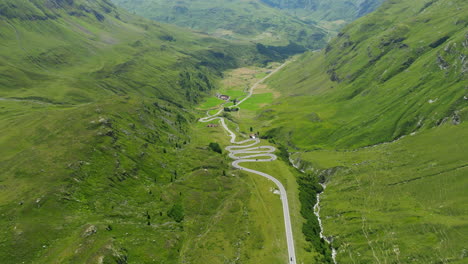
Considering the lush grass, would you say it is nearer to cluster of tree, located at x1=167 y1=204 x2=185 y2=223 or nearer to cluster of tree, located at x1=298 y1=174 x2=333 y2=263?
cluster of tree, located at x1=298 y1=174 x2=333 y2=263

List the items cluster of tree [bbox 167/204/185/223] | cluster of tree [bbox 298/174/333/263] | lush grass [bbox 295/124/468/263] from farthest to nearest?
cluster of tree [bbox 167/204/185/223], cluster of tree [bbox 298/174/333/263], lush grass [bbox 295/124/468/263]

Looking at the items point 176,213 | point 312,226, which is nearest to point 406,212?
point 312,226

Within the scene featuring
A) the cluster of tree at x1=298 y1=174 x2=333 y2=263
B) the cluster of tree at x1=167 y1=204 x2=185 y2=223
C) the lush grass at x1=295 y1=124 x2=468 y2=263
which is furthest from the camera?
the cluster of tree at x1=167 y1=204 x2=185 y2=223

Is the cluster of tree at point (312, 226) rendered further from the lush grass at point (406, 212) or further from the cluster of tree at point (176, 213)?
the cluster of tree at point (176, 213)

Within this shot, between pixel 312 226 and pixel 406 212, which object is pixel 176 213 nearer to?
pixel 312 226

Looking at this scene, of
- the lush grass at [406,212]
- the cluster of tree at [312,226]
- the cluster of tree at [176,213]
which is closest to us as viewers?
the lush grass at [406,212]

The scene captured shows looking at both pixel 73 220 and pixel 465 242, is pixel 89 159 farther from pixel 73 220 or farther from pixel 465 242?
pixel 465 242

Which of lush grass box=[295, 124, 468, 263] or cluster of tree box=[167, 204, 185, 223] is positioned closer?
lush grass box=[295, 124, 468, 263]

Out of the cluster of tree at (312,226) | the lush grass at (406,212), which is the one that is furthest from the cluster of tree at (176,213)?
the lush grass at (406,212)

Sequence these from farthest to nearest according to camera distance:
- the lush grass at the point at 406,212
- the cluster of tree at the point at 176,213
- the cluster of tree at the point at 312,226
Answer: the cluster of tree at the point at 176,213
the cluster of tree at the point at 312,226
the lush grass at the point at 406,212

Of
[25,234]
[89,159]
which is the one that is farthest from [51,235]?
[89,159]

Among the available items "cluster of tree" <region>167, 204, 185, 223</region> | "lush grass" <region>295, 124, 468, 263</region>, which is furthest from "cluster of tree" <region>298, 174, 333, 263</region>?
"cluster of tree" <region>167, 204, 185, 223</region>
